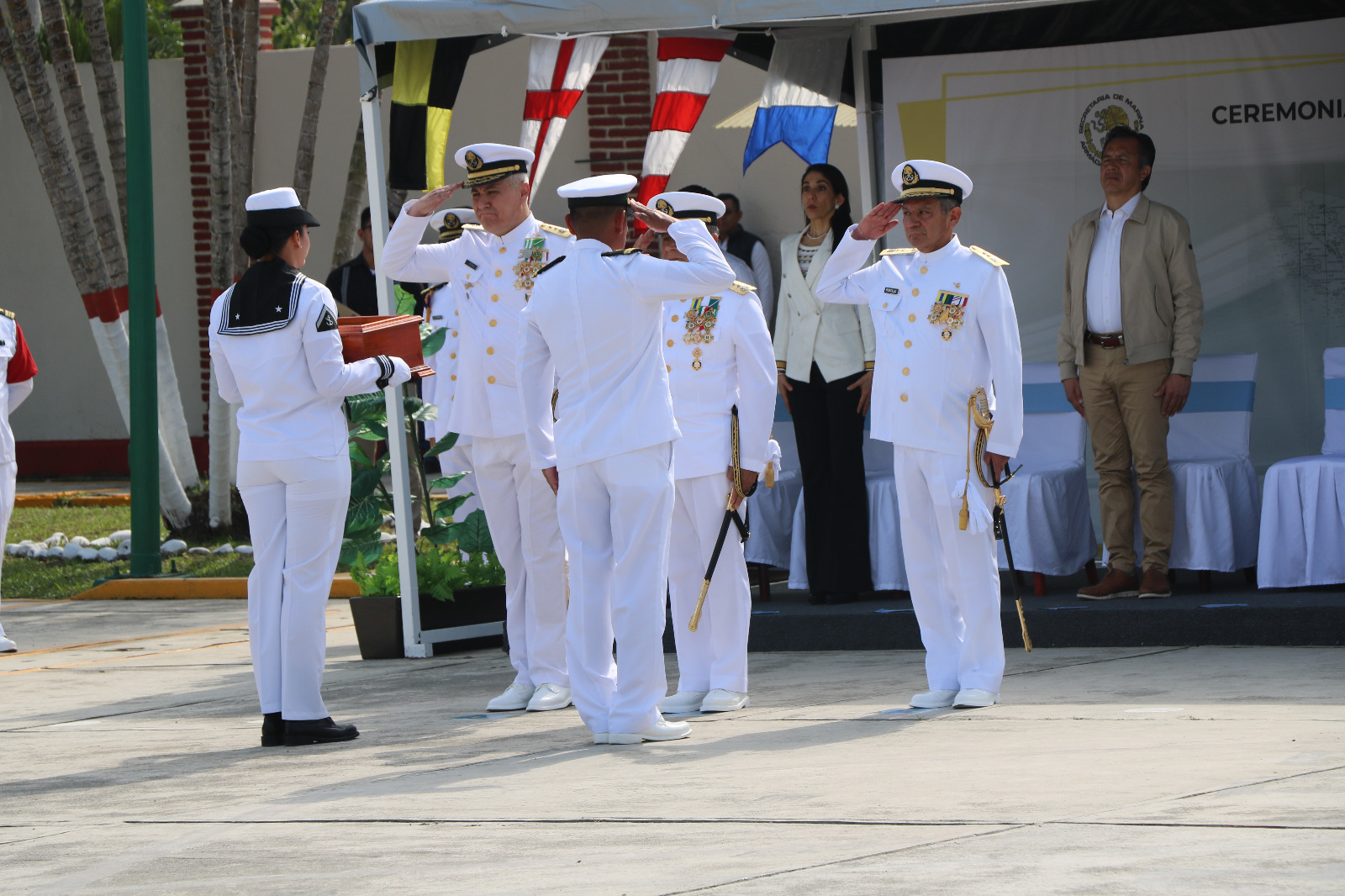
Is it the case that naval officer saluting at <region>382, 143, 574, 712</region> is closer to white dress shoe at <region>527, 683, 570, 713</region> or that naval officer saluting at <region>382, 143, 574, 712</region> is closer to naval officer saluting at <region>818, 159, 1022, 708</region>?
white dress shoe at <region>527, 683, 570, 713</region>

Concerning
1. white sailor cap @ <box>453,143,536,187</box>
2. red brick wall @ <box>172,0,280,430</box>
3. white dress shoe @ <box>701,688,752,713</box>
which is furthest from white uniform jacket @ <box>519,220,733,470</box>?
red brick wall @ <box>172,0,280,430</box>

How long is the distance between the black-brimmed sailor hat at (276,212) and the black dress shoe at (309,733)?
1.73m

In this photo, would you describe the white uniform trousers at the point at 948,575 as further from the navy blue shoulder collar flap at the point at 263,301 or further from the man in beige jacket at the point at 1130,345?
the navy blue shoulder collar flap at the point at 263,301

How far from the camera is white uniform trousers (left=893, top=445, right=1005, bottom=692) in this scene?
19.8ft

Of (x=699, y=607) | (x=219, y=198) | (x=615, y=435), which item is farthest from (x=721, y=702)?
(x=219, y=198)

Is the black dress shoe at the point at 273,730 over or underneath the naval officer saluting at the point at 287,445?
underneath

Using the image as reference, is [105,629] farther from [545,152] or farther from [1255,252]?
[1255,252]

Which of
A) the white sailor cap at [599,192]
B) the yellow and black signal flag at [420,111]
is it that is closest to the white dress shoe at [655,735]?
the white sailor cap at [599,192]

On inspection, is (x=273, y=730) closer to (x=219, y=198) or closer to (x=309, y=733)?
(x=309, y=733)

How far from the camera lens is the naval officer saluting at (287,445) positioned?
586 cm

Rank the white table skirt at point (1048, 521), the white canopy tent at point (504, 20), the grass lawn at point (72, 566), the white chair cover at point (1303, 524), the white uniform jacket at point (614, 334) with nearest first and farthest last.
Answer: the white uniform jacket at point (614, 334), the white canopy tent at point (504, 20), the white chair cover at point (1303, 524), the white table skirt at point (1048, 521), the grass lawn at point (72, 566)

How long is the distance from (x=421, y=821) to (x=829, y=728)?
1.67 metres

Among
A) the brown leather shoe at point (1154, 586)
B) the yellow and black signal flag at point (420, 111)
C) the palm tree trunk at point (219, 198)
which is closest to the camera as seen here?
the yellow and black signal flag at point (420, 111)

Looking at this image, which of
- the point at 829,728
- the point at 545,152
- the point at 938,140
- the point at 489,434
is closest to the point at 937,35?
the point at 938,140
